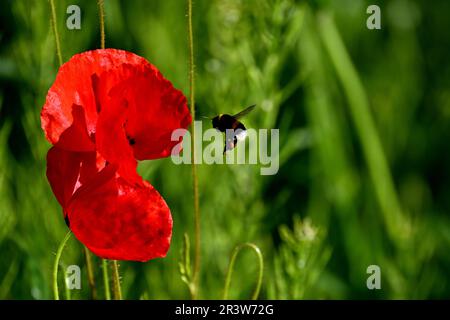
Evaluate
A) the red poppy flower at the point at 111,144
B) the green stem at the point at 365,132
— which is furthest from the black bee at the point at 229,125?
the green stem at the point at 365,132

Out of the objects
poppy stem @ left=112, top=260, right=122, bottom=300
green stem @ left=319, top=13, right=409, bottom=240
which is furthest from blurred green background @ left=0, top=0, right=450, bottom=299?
poppy stem @ left=112, top=260, right=122, bottom=300

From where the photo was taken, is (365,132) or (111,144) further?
(365,132)

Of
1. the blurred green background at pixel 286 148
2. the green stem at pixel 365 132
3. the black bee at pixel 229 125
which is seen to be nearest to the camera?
the black bee at pixel 229 125

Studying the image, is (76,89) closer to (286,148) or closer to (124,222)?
(124,222)

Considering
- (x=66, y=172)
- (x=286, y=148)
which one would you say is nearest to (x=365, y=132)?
(x=286, y=148)

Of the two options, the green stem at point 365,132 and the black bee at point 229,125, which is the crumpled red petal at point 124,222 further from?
the green stem at point 365,132
